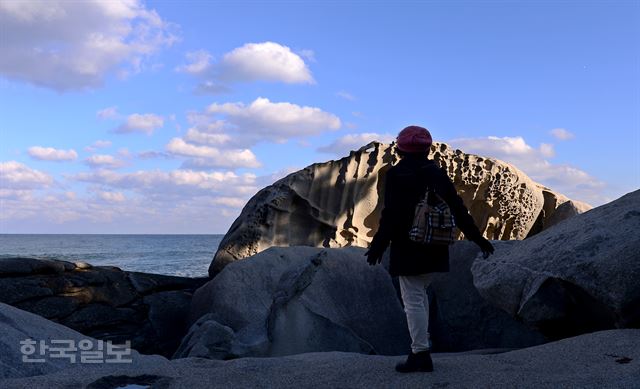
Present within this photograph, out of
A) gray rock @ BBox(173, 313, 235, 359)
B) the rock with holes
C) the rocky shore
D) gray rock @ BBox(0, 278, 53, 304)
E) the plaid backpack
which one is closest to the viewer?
the plaid backpack

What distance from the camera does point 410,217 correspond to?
409 cm

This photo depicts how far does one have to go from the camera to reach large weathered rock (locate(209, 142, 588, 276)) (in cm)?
1262

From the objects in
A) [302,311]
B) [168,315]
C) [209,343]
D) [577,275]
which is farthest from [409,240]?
[168,315]

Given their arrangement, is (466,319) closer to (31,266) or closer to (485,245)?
(485,245)

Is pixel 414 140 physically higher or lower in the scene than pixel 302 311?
higher

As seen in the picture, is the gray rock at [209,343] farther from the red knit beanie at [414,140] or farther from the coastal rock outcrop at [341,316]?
the red knit beanie at [414,140]

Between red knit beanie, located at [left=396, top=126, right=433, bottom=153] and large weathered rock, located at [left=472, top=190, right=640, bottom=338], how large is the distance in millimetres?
1628

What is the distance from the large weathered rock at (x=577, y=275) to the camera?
4.55m

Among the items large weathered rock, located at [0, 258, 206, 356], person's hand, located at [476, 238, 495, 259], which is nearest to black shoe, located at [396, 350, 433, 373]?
person's hand, located at [476, 238, 495, 259]

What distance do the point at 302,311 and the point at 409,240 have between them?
2866 mm

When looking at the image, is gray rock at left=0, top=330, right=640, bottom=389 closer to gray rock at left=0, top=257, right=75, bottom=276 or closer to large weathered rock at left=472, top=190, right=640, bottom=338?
large weathered rock at left=472, top=190, right=640, bottom=338

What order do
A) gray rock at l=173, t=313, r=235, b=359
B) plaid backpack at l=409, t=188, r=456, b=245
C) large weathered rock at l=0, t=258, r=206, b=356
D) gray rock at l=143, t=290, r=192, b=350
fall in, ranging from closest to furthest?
plaid backpack at l=409, t=188, r=456, b=245
gray rock at l=173, t=313, r=235, b=359
large weathered rock at l=0, t=258, r=206, b=356
gray rock at l=143, t=290, r=192, b=350

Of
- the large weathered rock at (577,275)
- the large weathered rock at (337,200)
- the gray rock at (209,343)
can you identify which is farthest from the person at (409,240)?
the large weathered rock at (337,200)

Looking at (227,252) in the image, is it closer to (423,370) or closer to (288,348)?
(288,348)
